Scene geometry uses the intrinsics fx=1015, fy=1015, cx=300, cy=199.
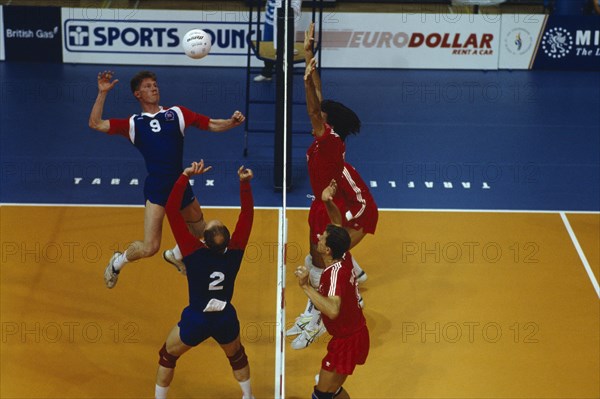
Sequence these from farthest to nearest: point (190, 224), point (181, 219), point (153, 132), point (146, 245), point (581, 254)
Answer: point (581, 254) < point (190, 224) < point (146, 245) < point (153, 132) < point (181, 219)

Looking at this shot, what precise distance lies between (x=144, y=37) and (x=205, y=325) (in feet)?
39.9

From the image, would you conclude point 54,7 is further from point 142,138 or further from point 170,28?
point 142,138

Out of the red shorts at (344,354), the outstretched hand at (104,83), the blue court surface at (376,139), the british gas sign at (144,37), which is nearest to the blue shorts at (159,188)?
the outstretched hand at (104,83)

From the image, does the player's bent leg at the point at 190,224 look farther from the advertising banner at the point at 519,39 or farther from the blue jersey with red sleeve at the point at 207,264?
the advertising banner at the point at 519,39

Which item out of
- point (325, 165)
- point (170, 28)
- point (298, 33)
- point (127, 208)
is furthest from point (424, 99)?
point (325, 165)

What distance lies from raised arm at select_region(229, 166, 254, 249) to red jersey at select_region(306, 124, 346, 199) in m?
1.62

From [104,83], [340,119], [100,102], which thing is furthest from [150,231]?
[340,119]

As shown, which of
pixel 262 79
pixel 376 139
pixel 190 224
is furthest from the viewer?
pixel 262 79

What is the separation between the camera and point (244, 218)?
9.11 meters

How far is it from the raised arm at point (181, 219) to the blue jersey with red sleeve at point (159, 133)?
5.07 ft

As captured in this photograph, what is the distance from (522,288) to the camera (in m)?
12.0

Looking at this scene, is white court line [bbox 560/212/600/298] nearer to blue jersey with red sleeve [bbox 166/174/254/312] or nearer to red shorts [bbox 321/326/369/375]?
red shorts [bbox 321/326/369/375]

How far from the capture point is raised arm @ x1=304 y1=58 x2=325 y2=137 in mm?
10153

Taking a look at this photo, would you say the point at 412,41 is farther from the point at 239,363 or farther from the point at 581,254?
the point at 239,363
